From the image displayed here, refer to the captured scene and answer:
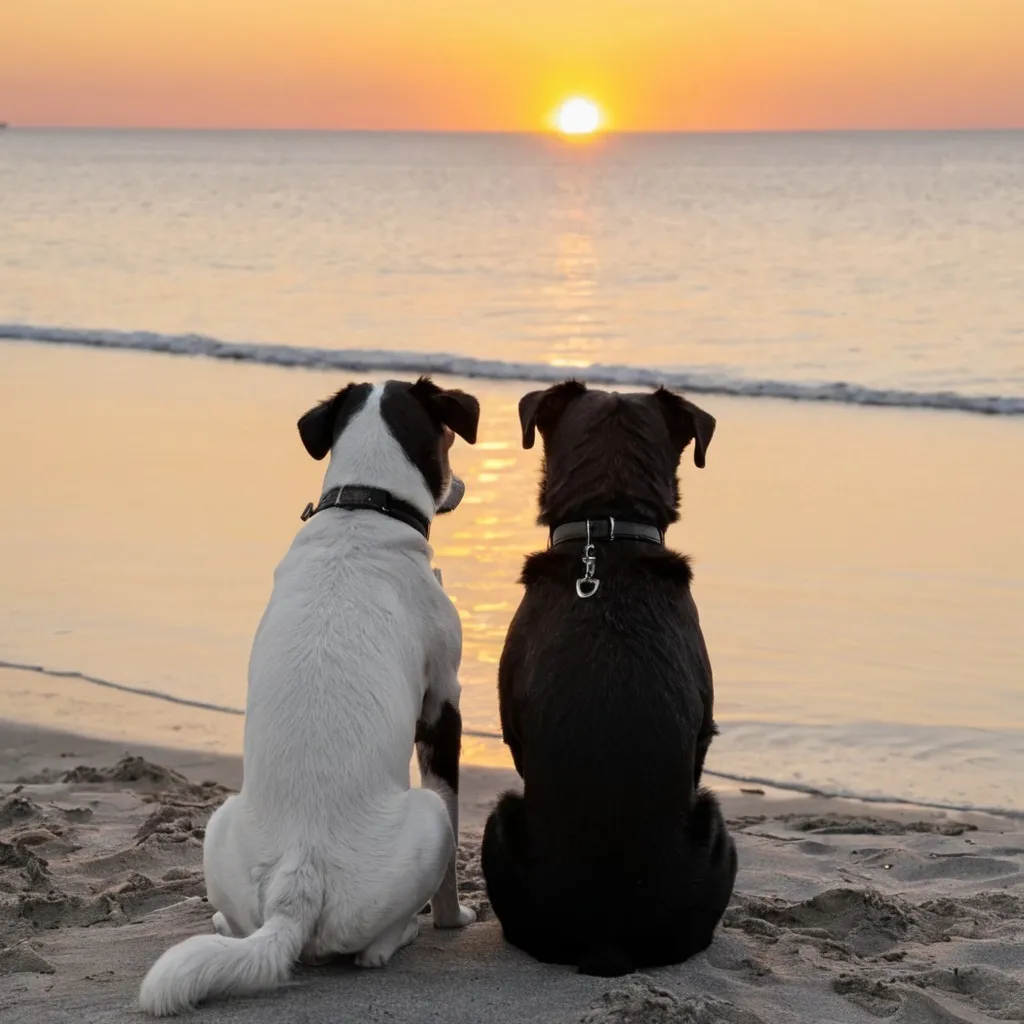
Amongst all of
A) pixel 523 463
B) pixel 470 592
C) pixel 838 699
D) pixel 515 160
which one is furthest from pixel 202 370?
pixel 515 160

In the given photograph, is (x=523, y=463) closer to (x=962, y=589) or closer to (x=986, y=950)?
(x=962, y=589)

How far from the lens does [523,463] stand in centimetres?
1206

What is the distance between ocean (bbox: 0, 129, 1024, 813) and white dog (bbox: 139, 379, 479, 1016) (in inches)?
99.6

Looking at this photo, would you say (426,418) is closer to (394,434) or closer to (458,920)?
(394,434)

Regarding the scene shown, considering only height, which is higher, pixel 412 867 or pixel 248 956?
pixel 412 867

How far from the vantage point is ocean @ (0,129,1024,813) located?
7.67 meters

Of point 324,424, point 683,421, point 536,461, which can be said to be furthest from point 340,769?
point 536,461

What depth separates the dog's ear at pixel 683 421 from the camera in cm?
477

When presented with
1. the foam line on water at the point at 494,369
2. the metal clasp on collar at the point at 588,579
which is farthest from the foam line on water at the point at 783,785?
the foam line on water at the point at 494,369

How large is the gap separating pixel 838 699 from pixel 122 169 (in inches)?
3509

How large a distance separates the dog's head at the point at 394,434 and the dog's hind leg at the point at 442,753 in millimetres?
639

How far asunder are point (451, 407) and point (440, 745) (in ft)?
3.62

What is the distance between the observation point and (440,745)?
15.6 feet

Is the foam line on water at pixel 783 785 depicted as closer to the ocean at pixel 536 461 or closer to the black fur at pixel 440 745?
the ocean at pixel 536 461
